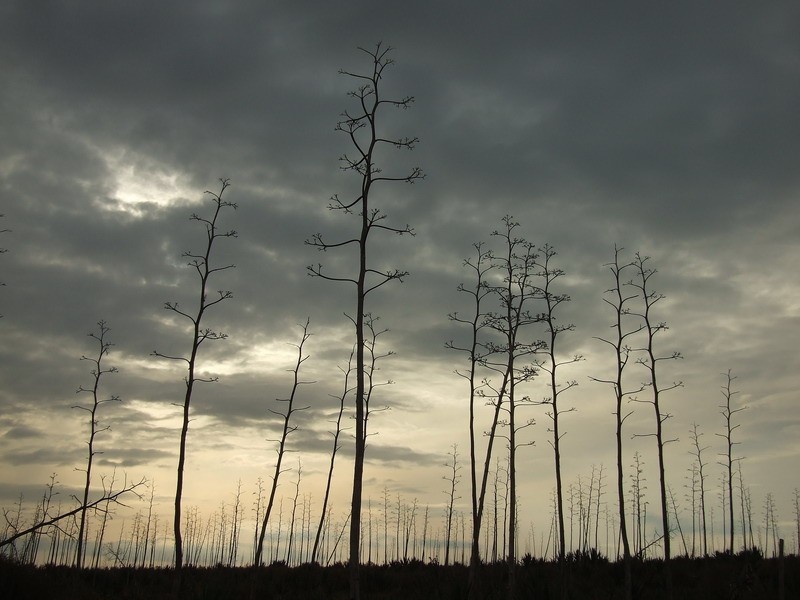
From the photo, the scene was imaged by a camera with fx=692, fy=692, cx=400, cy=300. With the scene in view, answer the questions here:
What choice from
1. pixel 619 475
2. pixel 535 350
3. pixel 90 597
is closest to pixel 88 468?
pixel 90 597

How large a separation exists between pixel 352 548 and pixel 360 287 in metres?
4.31

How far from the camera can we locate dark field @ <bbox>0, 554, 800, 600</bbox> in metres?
15.1

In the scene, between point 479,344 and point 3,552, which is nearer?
point 3,552

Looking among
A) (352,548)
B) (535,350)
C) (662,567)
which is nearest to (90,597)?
(352,548)

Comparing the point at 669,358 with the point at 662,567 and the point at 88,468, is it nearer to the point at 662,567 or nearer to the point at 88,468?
the point at 662,567

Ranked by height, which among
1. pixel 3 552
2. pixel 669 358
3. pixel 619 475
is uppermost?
pixel 669 358

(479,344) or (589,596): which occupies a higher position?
(479,344)

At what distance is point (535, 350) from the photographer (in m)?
24.0

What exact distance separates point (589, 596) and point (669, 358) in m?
8.67

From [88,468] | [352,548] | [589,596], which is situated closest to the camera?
[352,548]

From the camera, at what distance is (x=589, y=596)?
17953 millimetres

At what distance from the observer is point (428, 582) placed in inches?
859

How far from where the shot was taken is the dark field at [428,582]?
15.1 metres

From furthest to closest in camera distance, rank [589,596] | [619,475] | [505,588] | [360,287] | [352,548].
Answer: [619,475] < [505,588] < [589,596] < [360,287] < [352,548]
